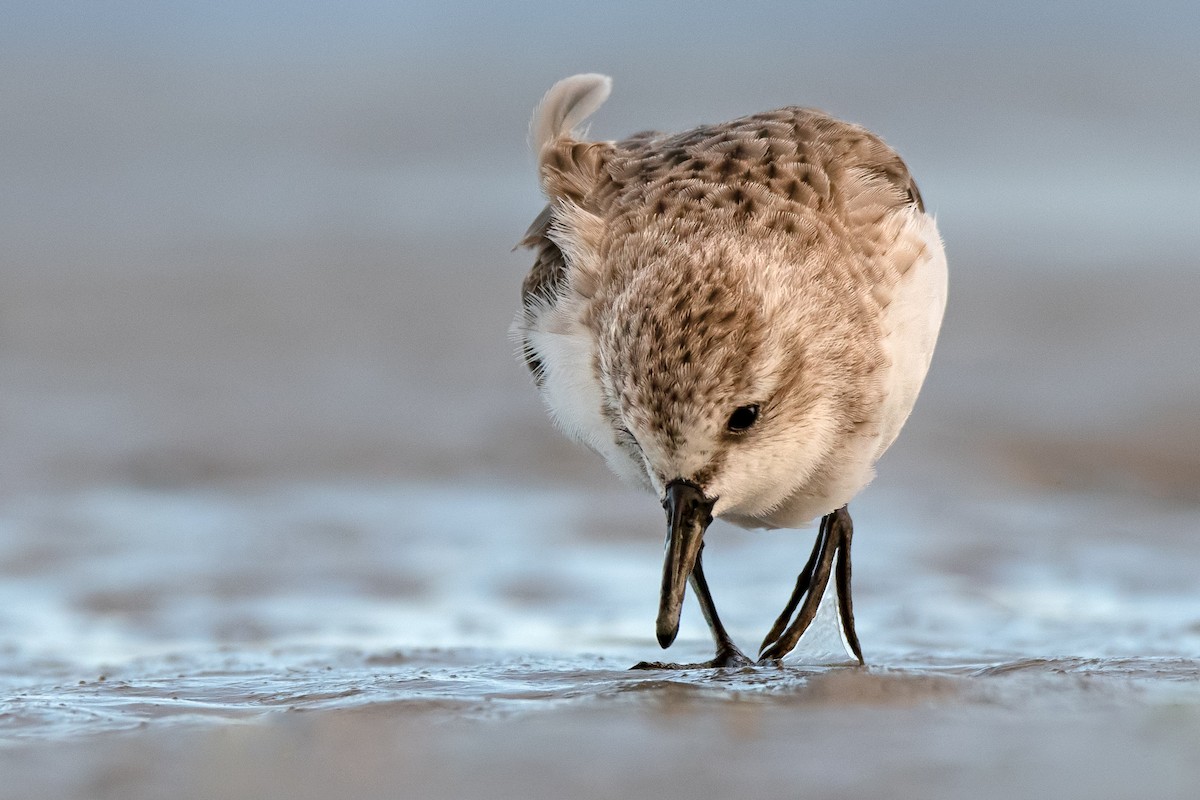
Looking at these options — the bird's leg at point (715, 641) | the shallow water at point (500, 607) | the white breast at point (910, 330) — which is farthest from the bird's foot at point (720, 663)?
the white breast at point (910, 330)

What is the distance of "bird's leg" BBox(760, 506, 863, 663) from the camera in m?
5.09

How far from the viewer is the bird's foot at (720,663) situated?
4504 mm

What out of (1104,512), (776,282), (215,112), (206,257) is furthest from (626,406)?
(215,112)

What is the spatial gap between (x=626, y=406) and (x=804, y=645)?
152cm

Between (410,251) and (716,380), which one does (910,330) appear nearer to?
(716,380)

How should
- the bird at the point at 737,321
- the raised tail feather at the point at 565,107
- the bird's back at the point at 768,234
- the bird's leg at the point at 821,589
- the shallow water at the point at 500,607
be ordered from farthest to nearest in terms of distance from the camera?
the raised tail feather at the point at 565,107
the bird's leg at the point at 821,589
the bird's back at the point at 768,234
the bird at the point at 737,321
the shallow water at the point at 500,607

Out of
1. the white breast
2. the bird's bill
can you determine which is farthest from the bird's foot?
the white breast

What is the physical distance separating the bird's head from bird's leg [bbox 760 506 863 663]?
3.14 ft

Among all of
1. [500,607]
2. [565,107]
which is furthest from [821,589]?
[565,107]

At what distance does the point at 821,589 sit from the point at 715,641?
0.39 meters

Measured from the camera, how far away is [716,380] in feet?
12.7

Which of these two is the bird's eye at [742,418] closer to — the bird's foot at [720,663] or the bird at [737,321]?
the bird at [737,321]

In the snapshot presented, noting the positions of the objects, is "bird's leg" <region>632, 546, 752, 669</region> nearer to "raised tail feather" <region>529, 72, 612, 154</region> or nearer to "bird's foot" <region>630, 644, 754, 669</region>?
"bird's foot" <region>630, 644, 754, 669</region>

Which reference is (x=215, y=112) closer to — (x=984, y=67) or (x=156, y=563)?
(x=984, y=67)
